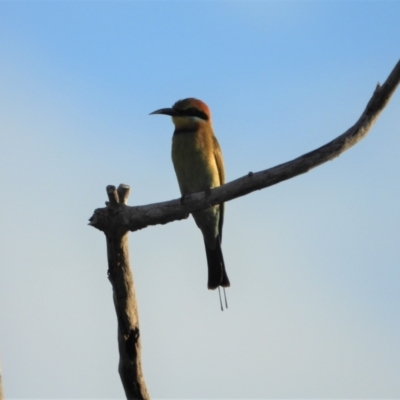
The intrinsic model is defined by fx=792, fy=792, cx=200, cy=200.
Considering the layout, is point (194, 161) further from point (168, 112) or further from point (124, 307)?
point (124, 307)

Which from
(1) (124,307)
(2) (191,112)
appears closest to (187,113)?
(2) (191,112)

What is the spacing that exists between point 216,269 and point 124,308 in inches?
67.3

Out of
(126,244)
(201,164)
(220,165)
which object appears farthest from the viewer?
(220,165)

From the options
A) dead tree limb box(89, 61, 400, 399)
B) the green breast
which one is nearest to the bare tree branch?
dead tree limb box(89, 61, 400, 399)

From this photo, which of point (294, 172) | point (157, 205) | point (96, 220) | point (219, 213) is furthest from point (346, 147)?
point (219, 213)

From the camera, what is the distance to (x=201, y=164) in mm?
5246

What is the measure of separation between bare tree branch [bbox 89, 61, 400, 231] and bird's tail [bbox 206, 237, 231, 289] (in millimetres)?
1465

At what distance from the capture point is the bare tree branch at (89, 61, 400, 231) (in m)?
3.60

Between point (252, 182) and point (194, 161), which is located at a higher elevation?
point (194, 161)

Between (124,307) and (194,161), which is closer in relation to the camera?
(124,307)

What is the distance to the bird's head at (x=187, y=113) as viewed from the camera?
17.8 ft

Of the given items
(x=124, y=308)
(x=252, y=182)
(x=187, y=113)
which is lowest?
(x=124, y=308)

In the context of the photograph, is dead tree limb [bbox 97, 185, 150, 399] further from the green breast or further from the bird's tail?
the bird's tail

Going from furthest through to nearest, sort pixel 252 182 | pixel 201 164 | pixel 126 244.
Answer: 1. pixel 201 164
2. pixel 126 244
3. pixel 252 182
